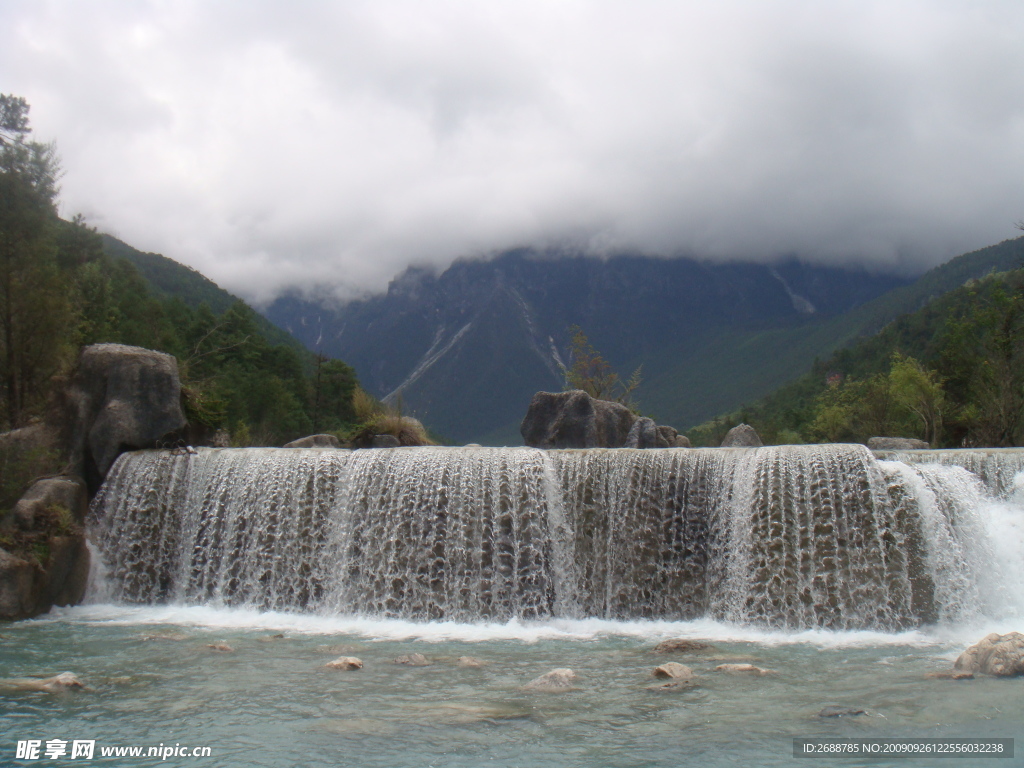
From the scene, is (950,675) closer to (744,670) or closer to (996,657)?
(996,657)

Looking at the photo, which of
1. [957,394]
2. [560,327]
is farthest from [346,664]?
[560,327]

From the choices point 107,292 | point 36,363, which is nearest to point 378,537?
point 36,363

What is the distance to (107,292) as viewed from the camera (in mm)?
28641

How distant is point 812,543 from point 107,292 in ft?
86.8

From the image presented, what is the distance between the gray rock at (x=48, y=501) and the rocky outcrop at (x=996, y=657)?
565 inches

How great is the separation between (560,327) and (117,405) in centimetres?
15094

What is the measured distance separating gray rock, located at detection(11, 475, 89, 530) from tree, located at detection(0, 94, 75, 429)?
118 inches

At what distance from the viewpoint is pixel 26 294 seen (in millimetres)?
16578

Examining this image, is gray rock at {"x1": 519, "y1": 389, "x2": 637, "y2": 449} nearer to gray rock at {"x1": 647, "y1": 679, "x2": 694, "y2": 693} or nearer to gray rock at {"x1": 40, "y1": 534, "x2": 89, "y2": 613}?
gray rock at {"x1": 40, "y1": 534, "x2": 89, "y2": 613}

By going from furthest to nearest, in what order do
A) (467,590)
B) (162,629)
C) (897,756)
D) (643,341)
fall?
(643,341)
(467,590)
(162,629)
(897,756)

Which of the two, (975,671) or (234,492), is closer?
(975,671)

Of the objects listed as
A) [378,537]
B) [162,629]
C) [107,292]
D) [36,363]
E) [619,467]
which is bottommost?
[162,629]

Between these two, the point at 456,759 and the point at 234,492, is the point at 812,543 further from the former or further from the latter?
the point at 234,492

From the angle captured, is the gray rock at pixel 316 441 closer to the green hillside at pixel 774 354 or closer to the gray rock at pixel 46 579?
the gray rock at pixel 46 579
